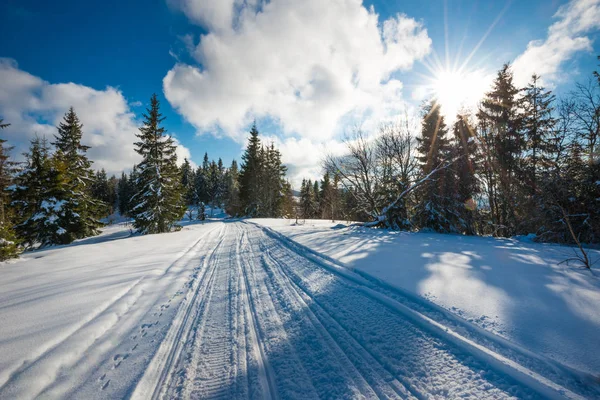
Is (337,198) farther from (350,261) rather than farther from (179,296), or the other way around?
(179,296)

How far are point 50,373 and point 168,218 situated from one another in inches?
723

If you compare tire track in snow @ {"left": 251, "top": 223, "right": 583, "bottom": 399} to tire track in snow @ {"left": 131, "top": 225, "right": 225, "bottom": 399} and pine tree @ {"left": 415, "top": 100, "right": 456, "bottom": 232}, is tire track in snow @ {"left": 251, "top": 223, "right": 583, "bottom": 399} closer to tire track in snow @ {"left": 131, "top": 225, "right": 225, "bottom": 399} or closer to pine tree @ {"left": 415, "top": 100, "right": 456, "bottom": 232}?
tire track in snow @ {"left": 131, "top": 225, "right": 225, "bottom": 399}

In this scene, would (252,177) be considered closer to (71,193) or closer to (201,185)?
(71,193)

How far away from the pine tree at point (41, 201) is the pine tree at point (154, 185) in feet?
13.9

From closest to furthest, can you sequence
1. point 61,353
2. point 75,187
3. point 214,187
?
point 61,353
point 75,187
point 214,187

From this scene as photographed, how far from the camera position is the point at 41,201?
1373cm

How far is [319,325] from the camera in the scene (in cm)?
288

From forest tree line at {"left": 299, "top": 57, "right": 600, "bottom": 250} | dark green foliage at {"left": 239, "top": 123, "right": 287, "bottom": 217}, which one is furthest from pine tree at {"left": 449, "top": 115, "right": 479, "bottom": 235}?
dark green foliage at {"left": 239, "top": 123, "right": 287, "bottom": 217}

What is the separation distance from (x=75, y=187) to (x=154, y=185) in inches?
195

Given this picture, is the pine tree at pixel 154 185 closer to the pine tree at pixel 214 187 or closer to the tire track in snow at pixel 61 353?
the tire track in snow at pixel 61 353

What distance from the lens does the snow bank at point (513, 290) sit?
7.32ft

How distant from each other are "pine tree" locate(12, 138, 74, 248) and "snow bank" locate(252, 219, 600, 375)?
1861 centimetres

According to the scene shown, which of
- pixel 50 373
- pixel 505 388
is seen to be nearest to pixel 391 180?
pixel 505 388

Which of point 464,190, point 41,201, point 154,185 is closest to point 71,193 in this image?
Result: point 41,201
